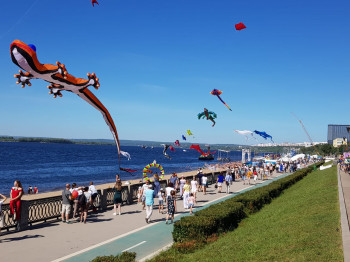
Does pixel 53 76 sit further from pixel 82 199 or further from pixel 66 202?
pixel 66 202

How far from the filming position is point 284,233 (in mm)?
9039

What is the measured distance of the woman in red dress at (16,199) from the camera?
36.9 ft

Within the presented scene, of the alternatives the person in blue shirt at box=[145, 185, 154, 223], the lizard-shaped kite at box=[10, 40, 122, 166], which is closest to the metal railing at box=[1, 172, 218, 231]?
the person in blue shirt at box=[145, 185, 154, 223]

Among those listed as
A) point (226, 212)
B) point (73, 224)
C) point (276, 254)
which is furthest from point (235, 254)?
point (73, 224)

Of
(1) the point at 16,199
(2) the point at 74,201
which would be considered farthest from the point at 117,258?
(2) the point at 74,201

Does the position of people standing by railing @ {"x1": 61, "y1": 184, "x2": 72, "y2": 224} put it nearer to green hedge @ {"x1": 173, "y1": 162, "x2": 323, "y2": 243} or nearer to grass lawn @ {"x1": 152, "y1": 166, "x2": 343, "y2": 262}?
green hedge @ {"x1": 173, "y1": 162, "x2": 323, "y2": 243}

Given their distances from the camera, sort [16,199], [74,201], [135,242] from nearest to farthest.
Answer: [135,242]
[16,199]
[74,201]

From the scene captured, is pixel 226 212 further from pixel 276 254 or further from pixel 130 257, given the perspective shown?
pixel 130 257

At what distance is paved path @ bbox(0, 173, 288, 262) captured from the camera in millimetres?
9102

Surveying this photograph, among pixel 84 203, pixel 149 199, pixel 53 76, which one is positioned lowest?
pixel 84 203

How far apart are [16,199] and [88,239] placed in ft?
9.72

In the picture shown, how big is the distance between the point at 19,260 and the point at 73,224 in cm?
433

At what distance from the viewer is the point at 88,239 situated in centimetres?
1069

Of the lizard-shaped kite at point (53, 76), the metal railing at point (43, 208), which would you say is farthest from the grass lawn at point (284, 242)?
the metal railing at point (43, 208)
